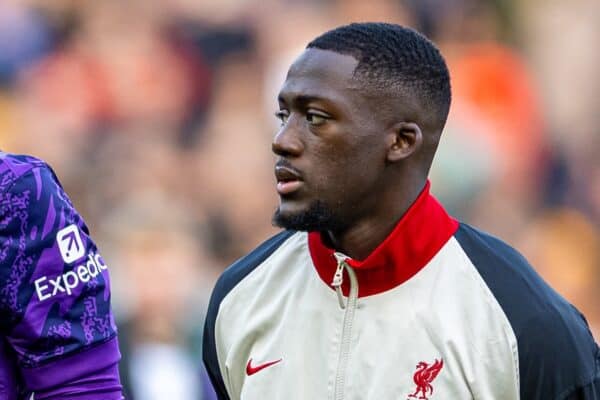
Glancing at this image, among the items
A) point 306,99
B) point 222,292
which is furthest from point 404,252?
point 222,292

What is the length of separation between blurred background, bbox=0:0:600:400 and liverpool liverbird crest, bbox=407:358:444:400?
3.71 meters

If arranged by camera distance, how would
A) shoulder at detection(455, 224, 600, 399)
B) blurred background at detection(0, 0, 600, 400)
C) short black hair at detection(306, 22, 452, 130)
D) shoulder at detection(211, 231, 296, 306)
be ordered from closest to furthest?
shoulder at detection(455, 224, 600, 399) < short black hair at detection(306, 22, 452, 130) < shoulder at detection(211, 231, 296, 306) < blurred background at detection(0, 0, 600, 400)

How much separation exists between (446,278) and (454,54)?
4.65 metres

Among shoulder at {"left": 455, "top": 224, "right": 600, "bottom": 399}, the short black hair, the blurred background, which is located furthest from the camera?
the blurred background

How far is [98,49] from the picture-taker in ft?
23.1

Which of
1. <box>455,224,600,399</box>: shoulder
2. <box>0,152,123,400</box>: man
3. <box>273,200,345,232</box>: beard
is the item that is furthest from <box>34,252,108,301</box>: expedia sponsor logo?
<box>455,224,600,399</box>: shoulder

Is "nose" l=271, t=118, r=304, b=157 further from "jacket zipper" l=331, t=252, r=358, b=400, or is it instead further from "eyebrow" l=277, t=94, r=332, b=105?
"jacket zipper" l=331, t=252, r=358, b=400

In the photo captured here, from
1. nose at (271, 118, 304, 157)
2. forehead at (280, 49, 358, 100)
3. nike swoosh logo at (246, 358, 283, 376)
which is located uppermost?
forehead at (280, 49, 358, 100)

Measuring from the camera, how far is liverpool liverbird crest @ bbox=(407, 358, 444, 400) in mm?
2803

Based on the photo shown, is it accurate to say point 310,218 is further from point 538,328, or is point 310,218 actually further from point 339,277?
point 538,328

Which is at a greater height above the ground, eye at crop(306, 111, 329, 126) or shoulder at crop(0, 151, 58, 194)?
eye at crop(306, 111, 329, 126)

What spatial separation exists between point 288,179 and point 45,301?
0.62m

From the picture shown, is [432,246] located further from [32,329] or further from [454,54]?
[454,54]

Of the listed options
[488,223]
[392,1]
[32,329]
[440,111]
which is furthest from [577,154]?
[32,329]
